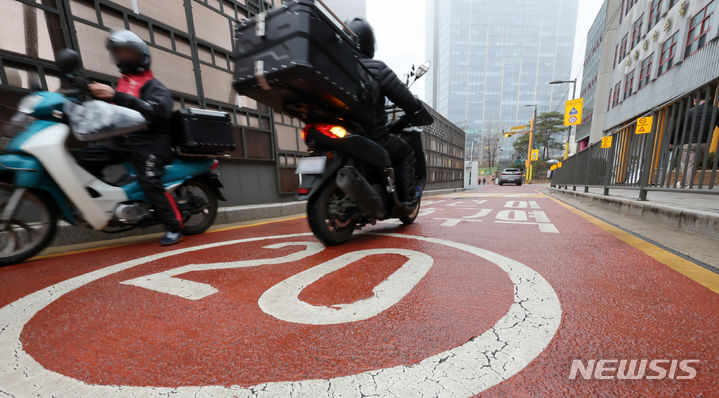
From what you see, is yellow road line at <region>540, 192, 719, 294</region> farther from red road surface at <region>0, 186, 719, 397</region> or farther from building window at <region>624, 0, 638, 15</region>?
building window at <region>624, 0, 638, 15</region>

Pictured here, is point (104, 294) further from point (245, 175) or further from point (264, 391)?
point (245, 175)

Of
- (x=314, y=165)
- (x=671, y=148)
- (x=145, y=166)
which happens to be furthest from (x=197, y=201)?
(x=671, y=148)

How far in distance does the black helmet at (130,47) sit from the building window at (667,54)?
2295 centimetres

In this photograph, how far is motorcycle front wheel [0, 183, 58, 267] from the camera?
79.1 inches

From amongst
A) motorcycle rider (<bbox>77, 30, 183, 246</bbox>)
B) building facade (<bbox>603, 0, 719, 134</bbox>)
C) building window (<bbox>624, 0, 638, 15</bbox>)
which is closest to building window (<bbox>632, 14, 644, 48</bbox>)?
building facade (<bbox>603, 0, 719, 134</bbox>)

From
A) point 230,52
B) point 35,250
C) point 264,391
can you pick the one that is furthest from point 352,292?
point 230,52

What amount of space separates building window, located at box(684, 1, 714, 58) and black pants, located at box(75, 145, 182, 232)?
21396mm

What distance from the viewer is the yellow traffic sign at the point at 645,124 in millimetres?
4069

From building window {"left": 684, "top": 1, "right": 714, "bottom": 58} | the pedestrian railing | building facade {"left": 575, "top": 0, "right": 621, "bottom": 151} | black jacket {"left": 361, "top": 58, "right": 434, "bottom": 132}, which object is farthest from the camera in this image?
building facade {"left": 575, "top": 0, "right": 621, "bottom": 151}

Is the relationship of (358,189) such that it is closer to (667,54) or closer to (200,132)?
(200,132)

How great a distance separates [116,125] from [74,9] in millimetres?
3054

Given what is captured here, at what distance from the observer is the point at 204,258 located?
6.97ft

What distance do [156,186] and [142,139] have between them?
1.51 ft

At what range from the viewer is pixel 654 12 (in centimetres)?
1633
